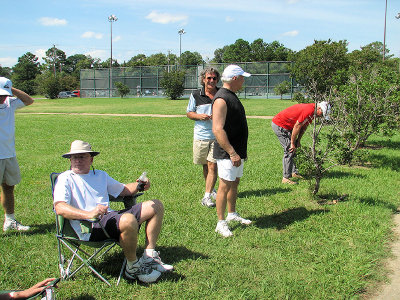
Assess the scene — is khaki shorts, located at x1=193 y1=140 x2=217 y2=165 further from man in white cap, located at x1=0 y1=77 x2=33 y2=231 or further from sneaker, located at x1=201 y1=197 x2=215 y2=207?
man in white cap, located at x1=0 y1=77 x2=33 y2=231

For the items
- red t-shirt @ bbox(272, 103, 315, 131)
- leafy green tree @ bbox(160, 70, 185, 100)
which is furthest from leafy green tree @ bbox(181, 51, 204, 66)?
red t-shirt @ bbox(272, 103, 315, 131)

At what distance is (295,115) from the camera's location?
6.77 metres

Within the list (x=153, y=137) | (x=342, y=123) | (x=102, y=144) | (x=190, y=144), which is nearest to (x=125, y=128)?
(x=153, y=137)

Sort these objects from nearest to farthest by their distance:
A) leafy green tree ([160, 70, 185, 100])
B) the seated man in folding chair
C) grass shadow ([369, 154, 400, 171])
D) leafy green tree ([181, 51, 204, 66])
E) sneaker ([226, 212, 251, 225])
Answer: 1. the seated man in folding chair
2. sneaker ([226, 212, 251, 225])
3. grass shadow ([369, 154, 400, 171])
4. leafy green tree ([160, 70, 185, 100])
5. leafy green tree ([181, 51, 204, 66])

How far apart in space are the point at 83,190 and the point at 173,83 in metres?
38.9

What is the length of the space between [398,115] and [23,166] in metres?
8.50

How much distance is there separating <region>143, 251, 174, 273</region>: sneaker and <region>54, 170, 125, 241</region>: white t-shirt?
1.89 feet

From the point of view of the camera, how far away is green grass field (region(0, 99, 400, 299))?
11.3 ft

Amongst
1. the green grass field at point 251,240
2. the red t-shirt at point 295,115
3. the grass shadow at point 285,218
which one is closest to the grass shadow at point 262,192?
the green grass field at point 251,240

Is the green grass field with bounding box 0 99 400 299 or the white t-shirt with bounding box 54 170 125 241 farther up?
the white t-shirt with bounding box 54 170 125 241

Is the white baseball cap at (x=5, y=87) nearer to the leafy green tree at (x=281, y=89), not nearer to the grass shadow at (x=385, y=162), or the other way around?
the grass shadow at (x=385, y=162)

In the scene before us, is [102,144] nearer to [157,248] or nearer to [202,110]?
[202,110]

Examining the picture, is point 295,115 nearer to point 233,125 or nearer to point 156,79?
point 233,125

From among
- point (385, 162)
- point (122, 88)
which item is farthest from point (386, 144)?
point (122, 88)
